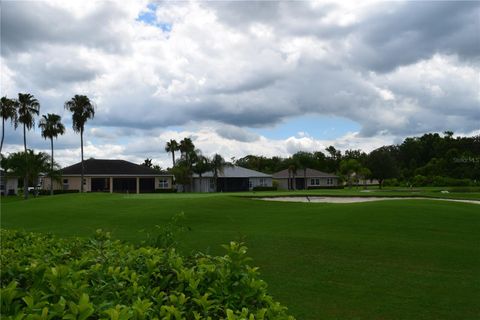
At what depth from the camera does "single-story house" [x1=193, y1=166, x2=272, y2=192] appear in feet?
283

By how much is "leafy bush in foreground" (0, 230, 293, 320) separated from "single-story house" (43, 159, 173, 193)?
73.3 meters

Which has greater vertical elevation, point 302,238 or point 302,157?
point 302,157

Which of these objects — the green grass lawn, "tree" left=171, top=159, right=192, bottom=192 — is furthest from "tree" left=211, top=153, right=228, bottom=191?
the green grass lawn

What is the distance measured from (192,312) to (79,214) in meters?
24.5

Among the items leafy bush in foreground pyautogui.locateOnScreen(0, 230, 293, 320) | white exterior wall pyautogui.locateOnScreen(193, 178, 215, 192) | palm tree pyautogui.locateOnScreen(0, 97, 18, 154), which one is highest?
palm tree pyautogui.locateOnScreen(0, 97, 18, 154)

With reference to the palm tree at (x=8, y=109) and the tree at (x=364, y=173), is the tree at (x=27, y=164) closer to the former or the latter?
the palm tree at (x=8, y=109)

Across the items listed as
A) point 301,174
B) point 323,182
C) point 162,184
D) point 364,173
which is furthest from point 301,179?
point 162,184

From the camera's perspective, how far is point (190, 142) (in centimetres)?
10381

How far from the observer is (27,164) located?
210 ft

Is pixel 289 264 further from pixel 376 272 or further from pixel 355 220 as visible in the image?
pixel 355 220

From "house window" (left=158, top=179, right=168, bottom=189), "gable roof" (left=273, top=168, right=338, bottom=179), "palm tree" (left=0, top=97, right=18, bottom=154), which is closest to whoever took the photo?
"palm tree" (left=0, top=97, right=18, bottom=154)

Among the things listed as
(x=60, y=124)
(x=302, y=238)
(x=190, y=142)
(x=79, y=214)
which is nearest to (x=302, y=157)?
(x=190, y=142)

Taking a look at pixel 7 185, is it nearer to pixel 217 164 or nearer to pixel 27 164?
pixel 27 164

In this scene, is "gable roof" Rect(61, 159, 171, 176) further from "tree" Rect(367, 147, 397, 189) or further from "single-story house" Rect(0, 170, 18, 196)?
"tree" Rect(367, 147, 397, 189)
